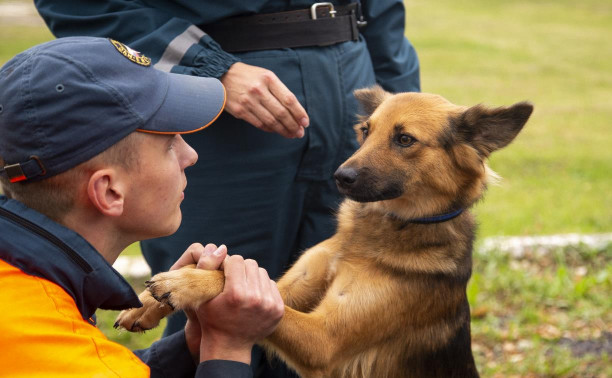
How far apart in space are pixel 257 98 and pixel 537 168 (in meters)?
7.04

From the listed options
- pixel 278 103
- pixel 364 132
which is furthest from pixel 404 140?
→ pixel 278 103

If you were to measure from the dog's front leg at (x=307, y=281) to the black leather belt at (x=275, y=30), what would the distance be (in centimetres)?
89

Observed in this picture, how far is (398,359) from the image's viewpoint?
285 centimetres

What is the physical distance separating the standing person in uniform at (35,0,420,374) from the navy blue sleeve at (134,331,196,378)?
0.51 m

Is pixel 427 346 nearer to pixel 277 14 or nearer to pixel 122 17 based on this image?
pixel 277 14

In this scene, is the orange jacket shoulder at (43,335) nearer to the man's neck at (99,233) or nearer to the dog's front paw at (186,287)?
the man's neck at (99,233)

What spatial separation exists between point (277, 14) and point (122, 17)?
23.0 inches

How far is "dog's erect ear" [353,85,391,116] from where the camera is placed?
9.65 feet

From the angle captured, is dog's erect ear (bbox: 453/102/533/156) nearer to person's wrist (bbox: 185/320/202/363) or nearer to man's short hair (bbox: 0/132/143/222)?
person's wrist (bbox: 185/320/202/363)

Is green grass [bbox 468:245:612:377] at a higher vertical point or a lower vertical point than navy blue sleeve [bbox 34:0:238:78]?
lower

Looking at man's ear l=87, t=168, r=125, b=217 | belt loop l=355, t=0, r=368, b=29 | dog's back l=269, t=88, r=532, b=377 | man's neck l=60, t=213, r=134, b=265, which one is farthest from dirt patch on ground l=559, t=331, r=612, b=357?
man's ear l=87, t=168, r=125, b=217

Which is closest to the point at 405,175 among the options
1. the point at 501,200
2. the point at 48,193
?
the point at 48,193

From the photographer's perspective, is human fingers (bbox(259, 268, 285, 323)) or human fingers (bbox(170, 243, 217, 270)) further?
human fingers (bbox(170, 243, 217, 270))

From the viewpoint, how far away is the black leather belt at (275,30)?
264 centimetres
